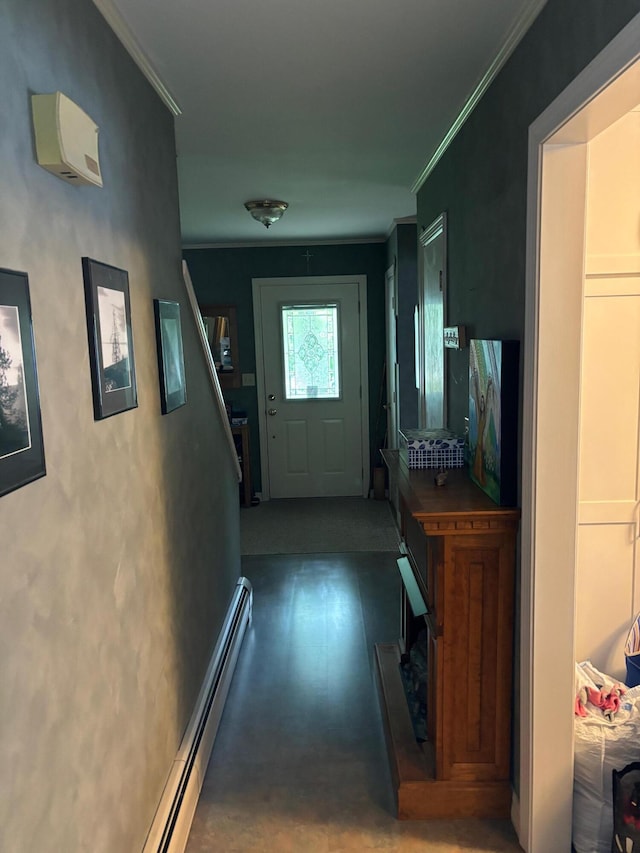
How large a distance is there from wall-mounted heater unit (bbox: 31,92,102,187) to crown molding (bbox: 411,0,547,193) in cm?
116

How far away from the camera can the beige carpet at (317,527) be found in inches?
183

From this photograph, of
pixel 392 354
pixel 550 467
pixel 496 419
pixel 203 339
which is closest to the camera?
pixel 550 467

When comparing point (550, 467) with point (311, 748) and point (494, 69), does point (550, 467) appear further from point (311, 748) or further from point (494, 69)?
point (311, 748)

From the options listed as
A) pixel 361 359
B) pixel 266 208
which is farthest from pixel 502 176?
pixel 361 359

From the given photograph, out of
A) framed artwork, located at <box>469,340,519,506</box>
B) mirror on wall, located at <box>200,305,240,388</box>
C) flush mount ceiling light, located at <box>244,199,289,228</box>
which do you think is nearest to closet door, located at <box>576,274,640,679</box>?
framed artwork, located at <box>469,340,519,506</box>

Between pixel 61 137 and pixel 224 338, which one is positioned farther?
pixel 224 338

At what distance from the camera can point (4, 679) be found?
3.34ft

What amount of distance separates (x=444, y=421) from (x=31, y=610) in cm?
226

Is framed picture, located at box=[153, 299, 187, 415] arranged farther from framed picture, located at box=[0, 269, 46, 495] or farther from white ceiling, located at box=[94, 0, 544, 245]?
framed picture, located at box=[0, 269, 46, 495]

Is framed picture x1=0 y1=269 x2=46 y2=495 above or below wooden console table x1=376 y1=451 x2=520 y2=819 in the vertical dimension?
above

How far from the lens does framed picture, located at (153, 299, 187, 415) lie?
2.04 meters

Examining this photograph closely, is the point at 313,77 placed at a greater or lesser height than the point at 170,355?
greater

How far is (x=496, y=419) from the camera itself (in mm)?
1969

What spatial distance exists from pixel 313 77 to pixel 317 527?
11.9ft
